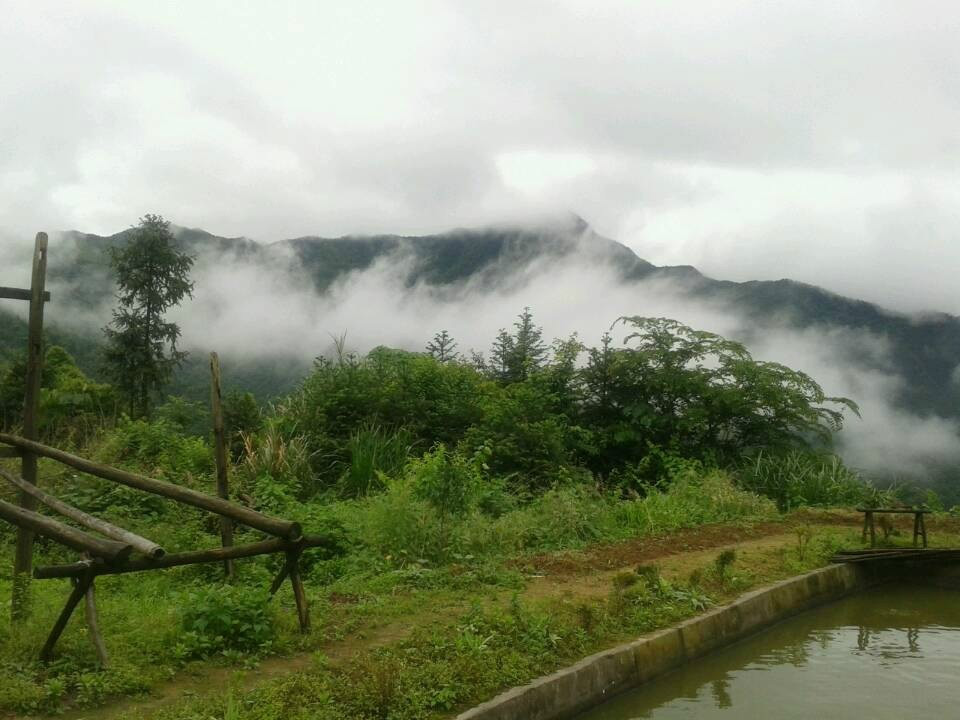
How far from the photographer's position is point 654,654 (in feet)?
21.7

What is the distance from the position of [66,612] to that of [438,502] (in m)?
5.14

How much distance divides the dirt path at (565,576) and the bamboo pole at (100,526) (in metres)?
0.81

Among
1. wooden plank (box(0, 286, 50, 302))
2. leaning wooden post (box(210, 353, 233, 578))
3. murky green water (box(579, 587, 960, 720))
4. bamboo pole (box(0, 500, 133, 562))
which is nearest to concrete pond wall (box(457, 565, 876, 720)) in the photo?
murky green water (box(579, 587, 960, 720))

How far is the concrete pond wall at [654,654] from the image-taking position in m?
5.34

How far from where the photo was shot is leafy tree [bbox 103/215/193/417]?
81.4ft

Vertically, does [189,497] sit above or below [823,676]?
above

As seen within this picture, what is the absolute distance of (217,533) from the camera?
977 centimetres

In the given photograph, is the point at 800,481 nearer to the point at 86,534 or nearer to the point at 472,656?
the point at 472,656

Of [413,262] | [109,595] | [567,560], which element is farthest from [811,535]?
[413,262]

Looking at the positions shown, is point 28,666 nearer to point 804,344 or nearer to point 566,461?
point 566,461

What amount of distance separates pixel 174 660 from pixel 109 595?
2.59 meters

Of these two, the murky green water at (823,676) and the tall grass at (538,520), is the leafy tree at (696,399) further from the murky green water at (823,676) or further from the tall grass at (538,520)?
the murky green water at (823,676)

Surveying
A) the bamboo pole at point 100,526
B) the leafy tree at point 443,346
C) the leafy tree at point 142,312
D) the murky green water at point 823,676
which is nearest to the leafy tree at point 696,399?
the leafy tree at point 443,346

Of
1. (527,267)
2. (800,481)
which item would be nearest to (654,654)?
(800,481)
